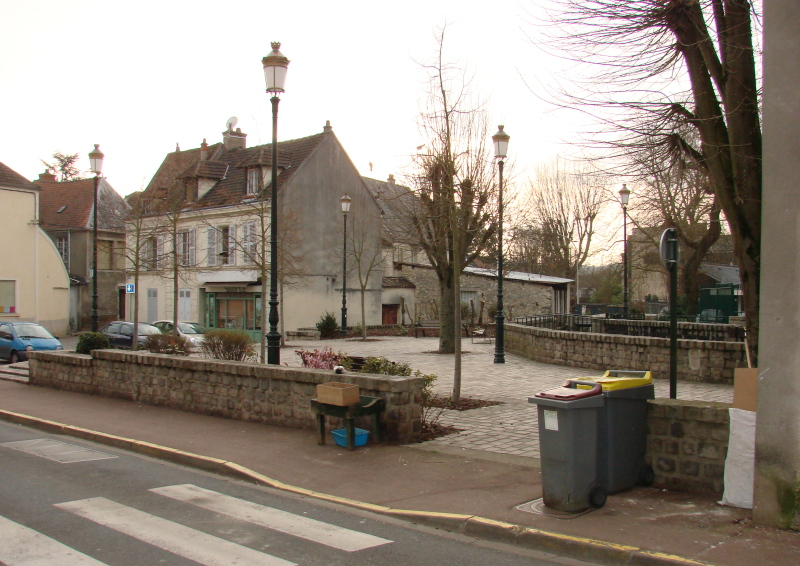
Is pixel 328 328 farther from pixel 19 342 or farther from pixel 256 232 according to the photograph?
pixel 19 342

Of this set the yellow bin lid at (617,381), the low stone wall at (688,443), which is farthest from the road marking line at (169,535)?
the low stone wall at (688,443)

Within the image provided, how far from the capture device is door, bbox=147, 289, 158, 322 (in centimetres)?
4188

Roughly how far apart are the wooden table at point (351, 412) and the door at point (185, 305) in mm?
31643

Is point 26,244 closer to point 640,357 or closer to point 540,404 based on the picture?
point 640,357

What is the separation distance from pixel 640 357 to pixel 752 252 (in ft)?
28.8

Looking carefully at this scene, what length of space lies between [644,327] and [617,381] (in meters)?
15.7

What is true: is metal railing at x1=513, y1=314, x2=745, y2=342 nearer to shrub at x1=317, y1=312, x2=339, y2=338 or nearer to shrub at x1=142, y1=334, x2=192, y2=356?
shrub at x1=317, y1=312, x2=339, y2=338

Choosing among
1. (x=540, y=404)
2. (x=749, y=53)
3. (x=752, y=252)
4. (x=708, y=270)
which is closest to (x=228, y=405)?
(x=540, y=404)

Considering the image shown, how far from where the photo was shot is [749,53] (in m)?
7.75

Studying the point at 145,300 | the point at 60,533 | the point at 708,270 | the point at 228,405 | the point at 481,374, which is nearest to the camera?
the point at 60,533

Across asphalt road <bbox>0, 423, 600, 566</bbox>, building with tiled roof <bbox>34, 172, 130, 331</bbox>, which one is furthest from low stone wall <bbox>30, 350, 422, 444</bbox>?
building with tiled roof <bbox>34, 172, 130, 331</bbox>

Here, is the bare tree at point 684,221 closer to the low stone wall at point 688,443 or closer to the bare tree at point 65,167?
the low stone wall at point 688,443

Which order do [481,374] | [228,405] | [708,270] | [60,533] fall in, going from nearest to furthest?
[60,533] → [228,405] → [481,374] → [708,270]

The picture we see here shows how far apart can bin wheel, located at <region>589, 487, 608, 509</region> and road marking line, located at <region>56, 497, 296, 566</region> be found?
107 inches
